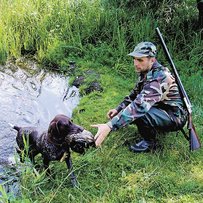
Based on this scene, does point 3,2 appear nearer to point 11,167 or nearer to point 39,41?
point 39,41

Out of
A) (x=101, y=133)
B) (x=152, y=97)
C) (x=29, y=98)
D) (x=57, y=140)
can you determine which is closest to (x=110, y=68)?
(x=29, y=98)

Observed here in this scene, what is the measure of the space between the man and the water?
1248 millimetres

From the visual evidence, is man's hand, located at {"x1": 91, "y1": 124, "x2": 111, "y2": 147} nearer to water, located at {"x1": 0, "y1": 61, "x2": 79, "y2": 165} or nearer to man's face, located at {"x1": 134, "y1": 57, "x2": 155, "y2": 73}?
man's face, located at {"x1": 134, "y1": 57, "x2": 155, "y2": 73}

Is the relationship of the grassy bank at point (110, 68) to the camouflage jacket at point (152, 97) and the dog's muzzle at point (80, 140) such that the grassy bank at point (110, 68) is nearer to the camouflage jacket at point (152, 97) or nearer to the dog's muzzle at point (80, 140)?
the dog's muzzle at point (80, 140)

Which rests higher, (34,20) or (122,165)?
(34,20)

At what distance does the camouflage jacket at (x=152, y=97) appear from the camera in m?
4.16

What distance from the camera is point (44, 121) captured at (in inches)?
213

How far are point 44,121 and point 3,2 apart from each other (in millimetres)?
3440

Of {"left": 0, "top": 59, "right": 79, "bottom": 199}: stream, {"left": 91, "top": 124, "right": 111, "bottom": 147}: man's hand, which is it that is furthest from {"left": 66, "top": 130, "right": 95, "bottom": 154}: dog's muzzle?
{"left": 0, "top": 59, "right": 79, "bottom": 199}: stream

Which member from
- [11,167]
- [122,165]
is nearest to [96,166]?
[122,165]

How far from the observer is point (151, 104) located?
14.0 ft

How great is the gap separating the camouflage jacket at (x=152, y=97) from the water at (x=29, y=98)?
4.11 ft

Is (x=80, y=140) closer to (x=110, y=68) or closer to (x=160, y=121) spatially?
(x=160, y=121)

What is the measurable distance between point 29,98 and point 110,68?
147cm
